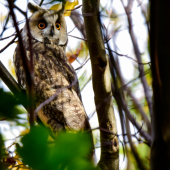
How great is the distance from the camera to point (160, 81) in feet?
2.51

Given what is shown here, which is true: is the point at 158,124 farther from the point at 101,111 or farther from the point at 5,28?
the point at 5,28

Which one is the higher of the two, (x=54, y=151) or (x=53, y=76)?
(x=53, y=76)

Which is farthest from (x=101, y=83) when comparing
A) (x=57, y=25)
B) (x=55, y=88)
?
(x=57, y=25)

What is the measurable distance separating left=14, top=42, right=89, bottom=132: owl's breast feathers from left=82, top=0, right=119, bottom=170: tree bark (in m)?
0.53

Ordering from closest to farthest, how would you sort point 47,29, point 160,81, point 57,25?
point 160,81 < point 47,29 < point 57,25

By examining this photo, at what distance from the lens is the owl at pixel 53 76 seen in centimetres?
250

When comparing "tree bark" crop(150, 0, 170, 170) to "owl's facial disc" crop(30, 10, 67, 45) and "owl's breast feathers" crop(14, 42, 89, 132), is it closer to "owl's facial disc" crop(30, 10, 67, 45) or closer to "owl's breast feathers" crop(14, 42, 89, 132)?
"owl's breast feathers" crop(14, 42, 89, 132)

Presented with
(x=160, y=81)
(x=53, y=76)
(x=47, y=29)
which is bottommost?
(x=160, y=81)

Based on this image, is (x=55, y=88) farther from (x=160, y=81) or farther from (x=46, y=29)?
(x=160, y=81)

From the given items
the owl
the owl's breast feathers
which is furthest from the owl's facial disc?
the owl's breast feathers

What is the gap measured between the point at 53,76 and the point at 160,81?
2108 millimetres

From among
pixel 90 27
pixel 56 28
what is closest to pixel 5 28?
pixel 90 27

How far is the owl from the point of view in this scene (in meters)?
2.50

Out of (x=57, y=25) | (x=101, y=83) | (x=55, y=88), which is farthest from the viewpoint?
(x=57, y=25)
